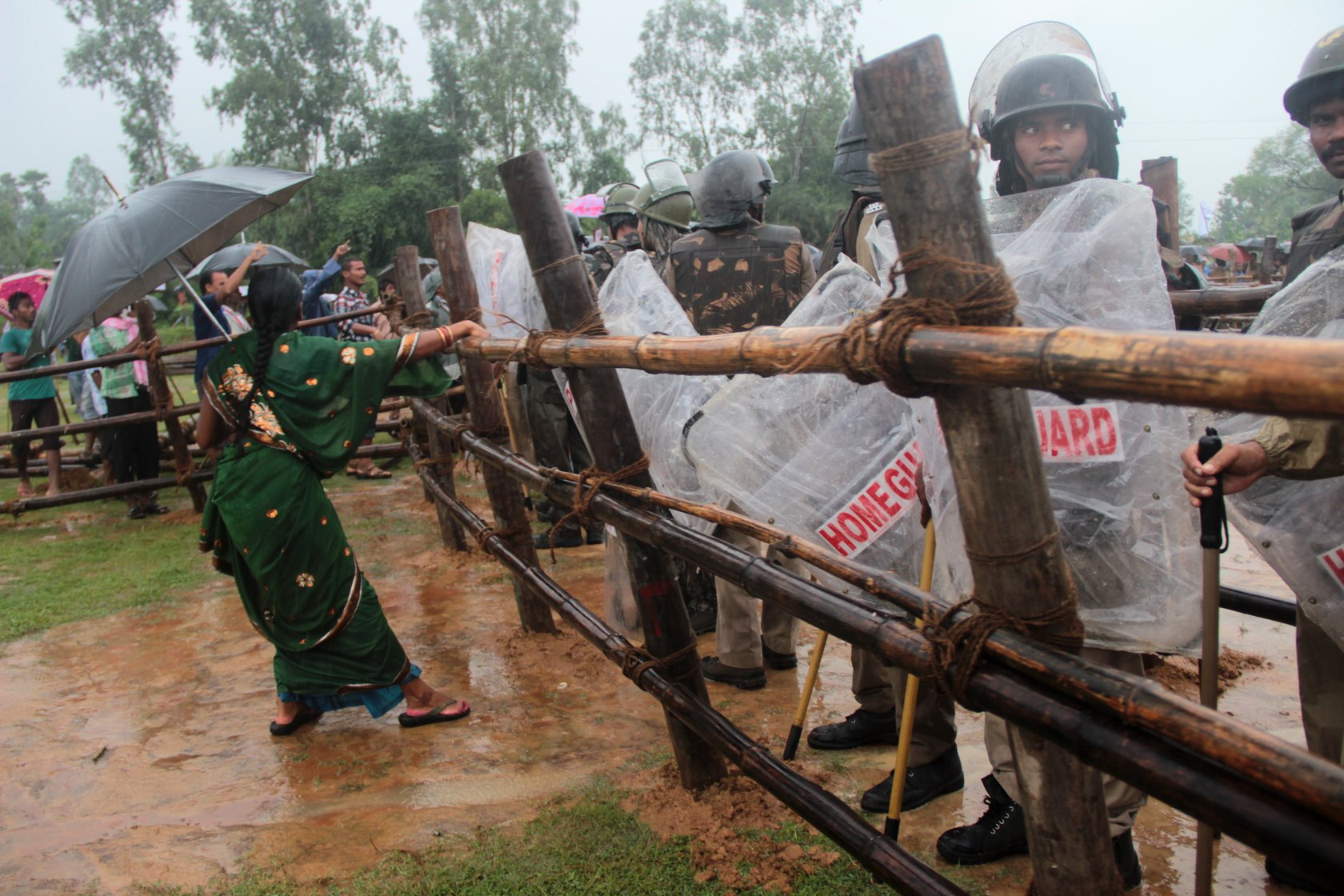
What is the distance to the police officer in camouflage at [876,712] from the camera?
2689 millimetres

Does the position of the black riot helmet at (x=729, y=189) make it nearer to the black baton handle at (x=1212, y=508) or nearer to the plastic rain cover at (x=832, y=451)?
the plastic rain cover at (x=832, y=451)

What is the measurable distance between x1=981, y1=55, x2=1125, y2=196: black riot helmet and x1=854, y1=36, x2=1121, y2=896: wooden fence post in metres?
1.17

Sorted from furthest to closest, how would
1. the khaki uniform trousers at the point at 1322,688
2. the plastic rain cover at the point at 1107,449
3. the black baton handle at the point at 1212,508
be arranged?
the khaki uniform trousers at the point at 1322,688
the plastic rain cover at the point at 1107,449
the black baton handle at the point at 1212,508

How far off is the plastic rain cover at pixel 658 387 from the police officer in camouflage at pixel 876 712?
65cm

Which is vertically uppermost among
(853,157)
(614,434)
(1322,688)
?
(853,157)

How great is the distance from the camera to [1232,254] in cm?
2198

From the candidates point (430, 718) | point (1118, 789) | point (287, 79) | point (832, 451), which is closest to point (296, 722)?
point (430, 718)

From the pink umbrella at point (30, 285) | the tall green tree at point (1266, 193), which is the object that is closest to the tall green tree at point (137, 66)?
the pink umbrella at point (30, 285)

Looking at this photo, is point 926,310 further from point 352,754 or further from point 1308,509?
point 352,754

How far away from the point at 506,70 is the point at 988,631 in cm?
4006

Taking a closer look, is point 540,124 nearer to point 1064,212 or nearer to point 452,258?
point 452,258

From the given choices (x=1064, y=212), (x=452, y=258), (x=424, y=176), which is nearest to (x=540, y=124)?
(x=424, y=176)

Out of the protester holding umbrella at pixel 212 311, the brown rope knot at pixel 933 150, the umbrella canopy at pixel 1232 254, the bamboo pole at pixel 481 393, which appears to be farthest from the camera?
the umbrella canopy at pixel 1232 254

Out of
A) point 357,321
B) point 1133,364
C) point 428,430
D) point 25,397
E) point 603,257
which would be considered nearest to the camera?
point 1133,364
